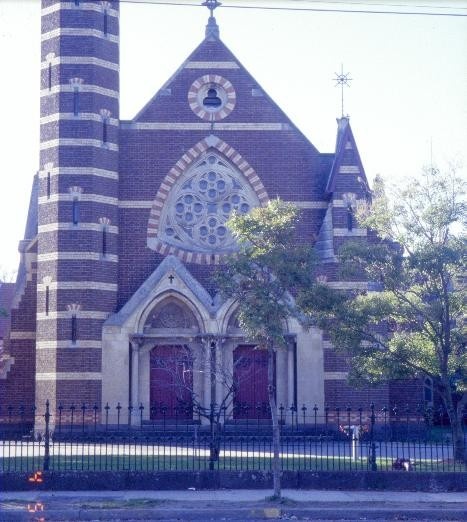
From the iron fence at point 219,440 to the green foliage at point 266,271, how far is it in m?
3.10

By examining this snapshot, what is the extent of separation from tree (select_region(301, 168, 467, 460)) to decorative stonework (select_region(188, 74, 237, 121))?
37.2 ft

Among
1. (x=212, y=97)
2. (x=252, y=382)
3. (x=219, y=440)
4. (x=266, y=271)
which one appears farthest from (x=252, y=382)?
(x=266, y=271)

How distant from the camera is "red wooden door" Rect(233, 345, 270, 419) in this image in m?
31.9

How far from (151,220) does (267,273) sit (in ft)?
46.3

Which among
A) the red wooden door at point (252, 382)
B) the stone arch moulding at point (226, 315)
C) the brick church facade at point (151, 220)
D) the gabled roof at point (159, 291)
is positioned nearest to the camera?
the brick church facade at point (151, 220)

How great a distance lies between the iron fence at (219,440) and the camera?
20.3 metres

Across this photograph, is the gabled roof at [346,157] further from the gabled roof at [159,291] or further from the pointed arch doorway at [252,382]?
the pointed arch doorway at [252,382]

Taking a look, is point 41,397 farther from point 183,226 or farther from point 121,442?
point 183,226

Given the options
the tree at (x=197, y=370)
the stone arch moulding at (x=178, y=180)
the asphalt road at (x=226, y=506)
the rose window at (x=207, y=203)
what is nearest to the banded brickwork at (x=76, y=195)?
the stone arch moulding at (x=178, y=180)

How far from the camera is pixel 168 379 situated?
105 feet

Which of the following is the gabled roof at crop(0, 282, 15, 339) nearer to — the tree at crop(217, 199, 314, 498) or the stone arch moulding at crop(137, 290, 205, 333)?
the stone arch moulding at crop(137, 290, 205, 333)

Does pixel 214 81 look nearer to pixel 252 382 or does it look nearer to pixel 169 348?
pixel 169 348

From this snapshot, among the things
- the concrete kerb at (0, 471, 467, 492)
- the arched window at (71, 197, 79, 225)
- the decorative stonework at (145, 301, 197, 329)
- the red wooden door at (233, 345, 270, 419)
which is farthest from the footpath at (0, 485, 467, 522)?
the arched window at (71, 197, 79, 225)

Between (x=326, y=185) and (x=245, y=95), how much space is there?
13.5ft
